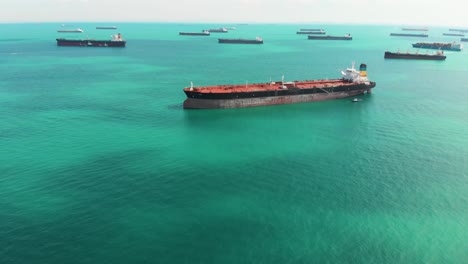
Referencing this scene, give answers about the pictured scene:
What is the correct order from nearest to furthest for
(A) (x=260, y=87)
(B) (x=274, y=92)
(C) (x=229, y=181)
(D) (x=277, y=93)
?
(C) (x=229, y=181) → (B) (x=274, y=92) → (D) (x=277, y=93) → (A) (x=260, y=87)

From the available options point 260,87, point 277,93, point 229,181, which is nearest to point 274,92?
point 277,93

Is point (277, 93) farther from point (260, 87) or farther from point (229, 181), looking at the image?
point (229, 181)

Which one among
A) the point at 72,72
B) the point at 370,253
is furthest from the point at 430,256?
the point at 72,72

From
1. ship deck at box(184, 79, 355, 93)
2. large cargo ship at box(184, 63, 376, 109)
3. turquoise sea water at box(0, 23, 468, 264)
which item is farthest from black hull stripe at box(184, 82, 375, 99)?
turquoise sea water at box(0, 23, 468, 264)

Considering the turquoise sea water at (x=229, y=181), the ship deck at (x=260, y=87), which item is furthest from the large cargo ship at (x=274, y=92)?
the turquoise sea water at (x=229, y=181)

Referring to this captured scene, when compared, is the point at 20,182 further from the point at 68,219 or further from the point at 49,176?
the point at 68,219

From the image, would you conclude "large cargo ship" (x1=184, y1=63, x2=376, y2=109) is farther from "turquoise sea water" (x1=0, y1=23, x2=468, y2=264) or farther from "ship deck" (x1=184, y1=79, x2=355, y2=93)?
"turquoise sea water" (x1=0, y1=23, x2=468, y2=264)

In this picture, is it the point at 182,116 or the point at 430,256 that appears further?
the point at 182,116

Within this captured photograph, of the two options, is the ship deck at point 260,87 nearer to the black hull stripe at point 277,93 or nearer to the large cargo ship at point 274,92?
the large cargo ship at point 274,92
